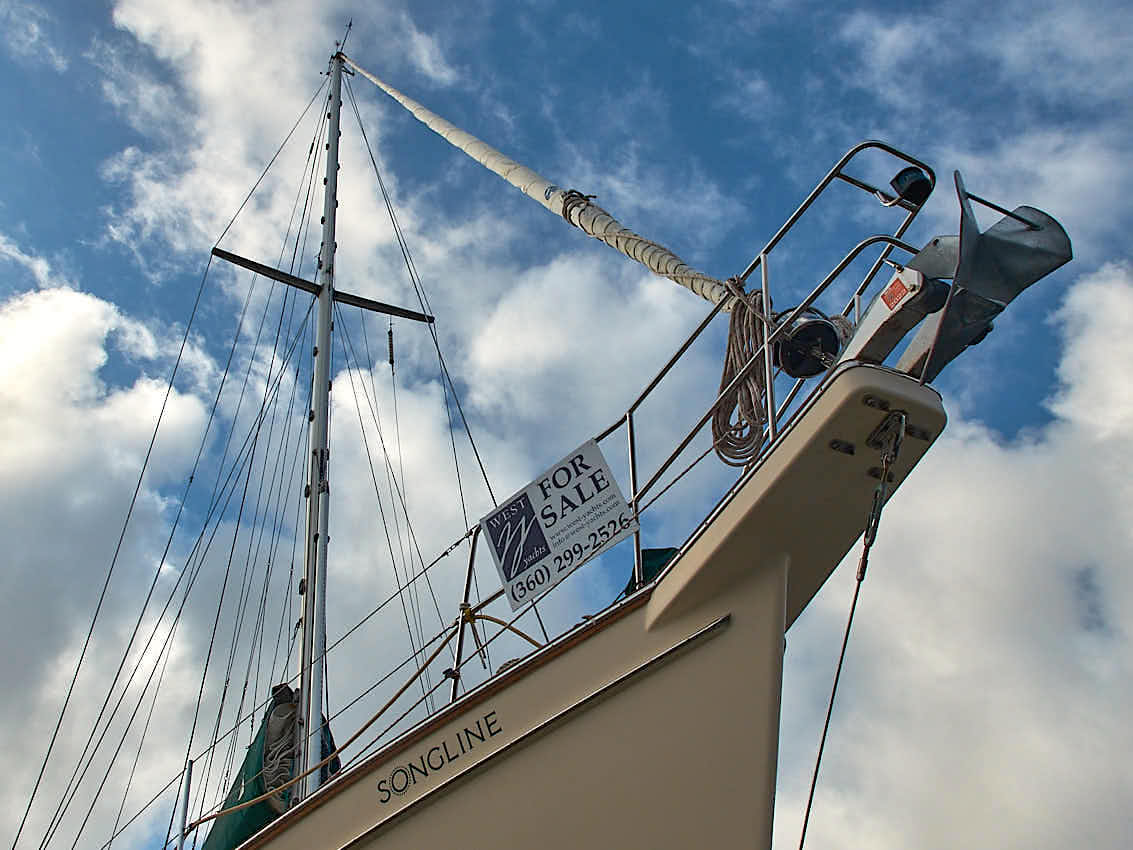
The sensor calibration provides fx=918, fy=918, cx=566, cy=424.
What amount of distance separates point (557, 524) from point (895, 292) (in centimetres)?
248

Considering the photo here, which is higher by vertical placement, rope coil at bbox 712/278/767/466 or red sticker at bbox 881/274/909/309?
rope coil at bbox 712/278/767/466

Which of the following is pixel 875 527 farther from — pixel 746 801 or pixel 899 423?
pixel 746 801

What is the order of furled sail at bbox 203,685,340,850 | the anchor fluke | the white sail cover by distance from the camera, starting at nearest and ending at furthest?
1. the anchor fluke
2. the white sail cover
3. furled sail at bbox 203,685,340,850

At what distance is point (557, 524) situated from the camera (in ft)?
19.5

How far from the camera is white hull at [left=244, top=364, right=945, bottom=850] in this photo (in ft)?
16.1

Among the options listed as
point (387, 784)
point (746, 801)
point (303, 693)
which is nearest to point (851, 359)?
point (746, 801)

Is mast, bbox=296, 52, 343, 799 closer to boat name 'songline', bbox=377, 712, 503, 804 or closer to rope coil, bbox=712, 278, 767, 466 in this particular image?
boat name 'songline', bbox=377, 712, 503, 804

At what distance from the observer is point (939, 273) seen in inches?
192

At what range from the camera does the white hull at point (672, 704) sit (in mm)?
4914

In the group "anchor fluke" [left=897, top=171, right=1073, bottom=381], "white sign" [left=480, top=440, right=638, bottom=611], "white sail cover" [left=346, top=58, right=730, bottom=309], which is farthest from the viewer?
"white sail cover" [left=346, top=58, right=730, bottom=309]

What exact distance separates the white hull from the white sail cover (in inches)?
71.6

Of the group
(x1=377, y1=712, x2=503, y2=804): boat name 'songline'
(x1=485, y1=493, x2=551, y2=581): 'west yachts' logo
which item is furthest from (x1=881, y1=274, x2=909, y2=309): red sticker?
(x1=377, y1=712, x2=503, y2=804): boat name 'songline'

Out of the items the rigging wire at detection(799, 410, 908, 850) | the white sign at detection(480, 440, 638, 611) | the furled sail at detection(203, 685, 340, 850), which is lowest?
the rigging wire at detection(799, 410, 908, 850)

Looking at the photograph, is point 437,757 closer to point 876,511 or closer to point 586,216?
point 876,511
